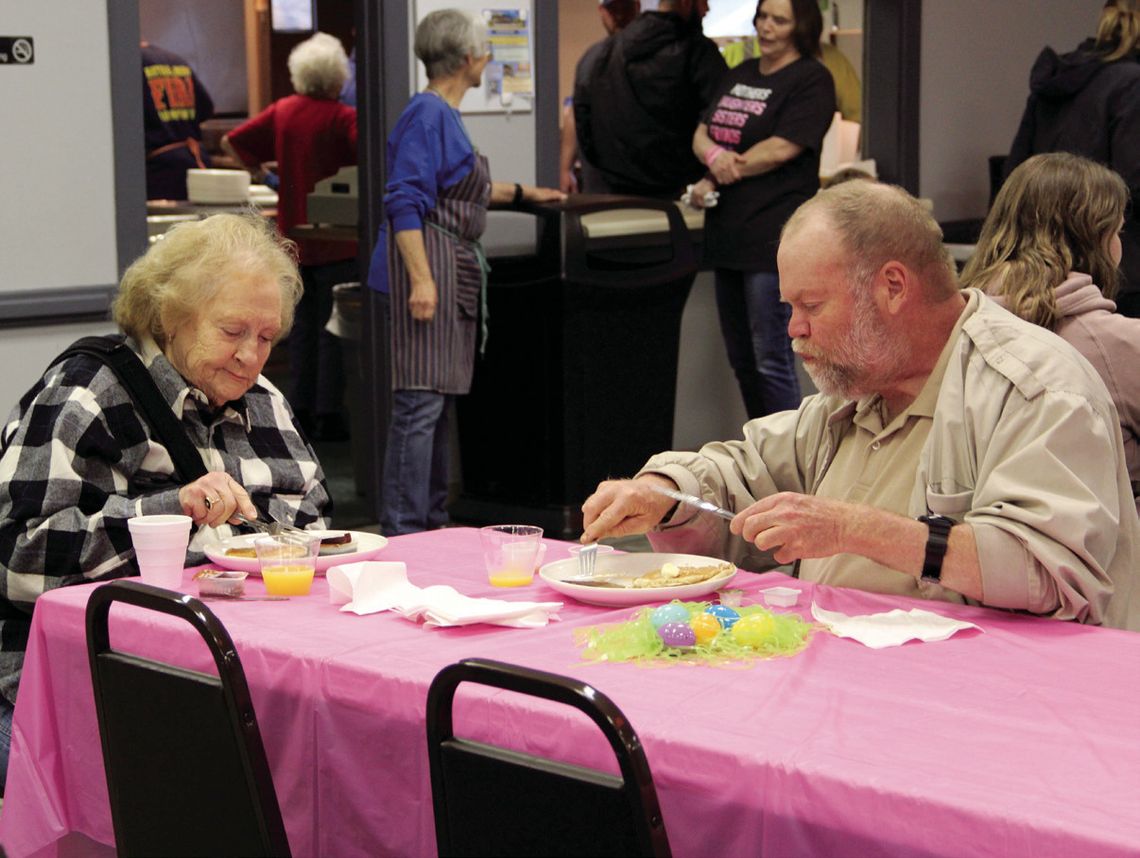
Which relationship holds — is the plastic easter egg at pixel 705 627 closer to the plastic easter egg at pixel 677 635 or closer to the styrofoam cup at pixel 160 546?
the plastic easter egg at pixel 677 635

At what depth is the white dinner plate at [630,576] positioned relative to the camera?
2.44m

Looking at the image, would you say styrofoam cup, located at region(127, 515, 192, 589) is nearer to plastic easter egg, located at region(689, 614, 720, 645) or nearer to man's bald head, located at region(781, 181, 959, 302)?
plastic easter egg, located at region(689, 614, 720, 645)

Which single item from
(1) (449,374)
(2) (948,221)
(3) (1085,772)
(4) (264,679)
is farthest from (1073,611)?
(2) (948,221)

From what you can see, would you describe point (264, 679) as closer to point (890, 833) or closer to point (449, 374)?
point (890, 833)

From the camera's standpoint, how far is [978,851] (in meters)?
1.59

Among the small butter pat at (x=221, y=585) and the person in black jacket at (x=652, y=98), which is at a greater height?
the person in black jacket at (x=652, y=98)

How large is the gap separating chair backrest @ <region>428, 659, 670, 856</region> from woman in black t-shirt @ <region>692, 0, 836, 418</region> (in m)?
4.51

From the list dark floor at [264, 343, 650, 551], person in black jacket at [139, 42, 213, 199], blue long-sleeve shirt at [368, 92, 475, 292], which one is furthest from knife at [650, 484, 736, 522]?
person in black jacket at [139, 42, 213, 199]

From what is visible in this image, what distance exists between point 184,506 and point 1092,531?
4.90 feet

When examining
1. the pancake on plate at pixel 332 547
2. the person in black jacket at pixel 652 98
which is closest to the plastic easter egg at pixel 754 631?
the pancake on plate at pixel 332 547

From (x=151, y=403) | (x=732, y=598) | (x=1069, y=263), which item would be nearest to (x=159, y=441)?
(x=151, y=403)

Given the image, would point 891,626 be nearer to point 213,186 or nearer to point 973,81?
point 213,186

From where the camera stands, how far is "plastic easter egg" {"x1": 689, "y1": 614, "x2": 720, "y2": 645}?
2.17 metres

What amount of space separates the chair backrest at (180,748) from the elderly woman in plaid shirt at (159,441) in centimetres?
63
